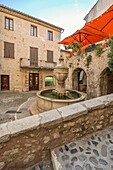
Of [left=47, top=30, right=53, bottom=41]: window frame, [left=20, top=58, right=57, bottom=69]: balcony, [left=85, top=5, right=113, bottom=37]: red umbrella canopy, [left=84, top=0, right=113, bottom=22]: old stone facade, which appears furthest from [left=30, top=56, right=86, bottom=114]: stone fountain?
[left=47, top=30, right=53, bottom=41]: window frame

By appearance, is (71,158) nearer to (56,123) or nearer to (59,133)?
(59,133)

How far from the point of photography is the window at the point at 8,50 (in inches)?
531

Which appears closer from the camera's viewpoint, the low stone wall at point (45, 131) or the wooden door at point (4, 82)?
the low stone wall at point (45, 131)

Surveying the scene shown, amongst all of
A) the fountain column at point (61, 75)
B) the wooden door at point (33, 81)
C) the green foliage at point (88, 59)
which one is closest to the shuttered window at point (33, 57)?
the wooden door at point (33, 81)

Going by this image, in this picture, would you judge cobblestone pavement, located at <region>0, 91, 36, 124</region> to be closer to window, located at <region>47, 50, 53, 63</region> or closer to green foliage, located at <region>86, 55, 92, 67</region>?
green foliage, located at <region>86, 55, 92, 67</region>

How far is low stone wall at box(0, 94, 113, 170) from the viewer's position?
6.35 feet

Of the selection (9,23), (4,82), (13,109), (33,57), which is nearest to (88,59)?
(13,109)

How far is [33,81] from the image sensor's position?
618 inches

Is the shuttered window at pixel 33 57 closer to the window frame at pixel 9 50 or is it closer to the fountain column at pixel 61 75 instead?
the window frame at pixel 9 50

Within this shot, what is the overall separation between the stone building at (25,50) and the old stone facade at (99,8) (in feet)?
13.6

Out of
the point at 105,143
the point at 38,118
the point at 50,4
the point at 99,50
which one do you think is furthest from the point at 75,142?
the point at 50,4

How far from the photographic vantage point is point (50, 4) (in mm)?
10133

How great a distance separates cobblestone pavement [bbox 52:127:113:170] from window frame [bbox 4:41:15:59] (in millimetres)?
13172

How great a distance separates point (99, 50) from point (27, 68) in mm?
9555
